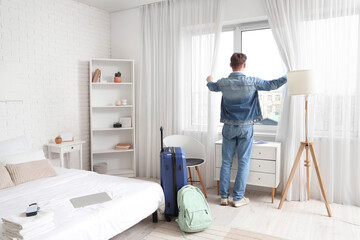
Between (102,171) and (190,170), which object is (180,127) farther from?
(102,171)

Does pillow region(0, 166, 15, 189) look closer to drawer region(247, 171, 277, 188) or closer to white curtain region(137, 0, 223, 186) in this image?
white curtain region(137, 0, 223, 186)

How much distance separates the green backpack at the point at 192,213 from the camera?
266 centimetres

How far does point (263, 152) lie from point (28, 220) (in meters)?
2.55

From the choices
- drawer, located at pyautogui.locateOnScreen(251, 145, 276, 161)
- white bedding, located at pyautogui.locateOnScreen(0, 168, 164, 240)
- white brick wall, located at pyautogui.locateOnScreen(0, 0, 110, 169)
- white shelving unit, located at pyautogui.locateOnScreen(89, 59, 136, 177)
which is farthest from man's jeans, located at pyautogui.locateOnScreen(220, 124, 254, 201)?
white brick wall, located at pyautogui.locateOnScreen(0, 0, 110, 169)

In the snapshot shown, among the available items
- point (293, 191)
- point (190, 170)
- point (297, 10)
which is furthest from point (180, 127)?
point (297, 10)

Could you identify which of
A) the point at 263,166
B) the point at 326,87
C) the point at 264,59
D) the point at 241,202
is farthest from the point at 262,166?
the point at 264,59

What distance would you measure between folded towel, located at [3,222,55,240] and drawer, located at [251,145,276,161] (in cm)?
237

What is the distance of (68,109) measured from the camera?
430 cm

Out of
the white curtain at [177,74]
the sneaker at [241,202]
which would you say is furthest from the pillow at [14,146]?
the sneaker at [241,202]

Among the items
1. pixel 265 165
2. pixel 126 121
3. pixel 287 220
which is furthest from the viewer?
pixel 126 121

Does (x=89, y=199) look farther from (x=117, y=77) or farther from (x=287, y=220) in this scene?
(x=117, y=77)

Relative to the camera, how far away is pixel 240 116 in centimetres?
334

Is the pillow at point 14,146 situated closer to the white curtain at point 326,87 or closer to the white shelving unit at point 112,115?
the white shelving unit at point 112,115

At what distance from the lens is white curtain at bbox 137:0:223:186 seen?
404cm
